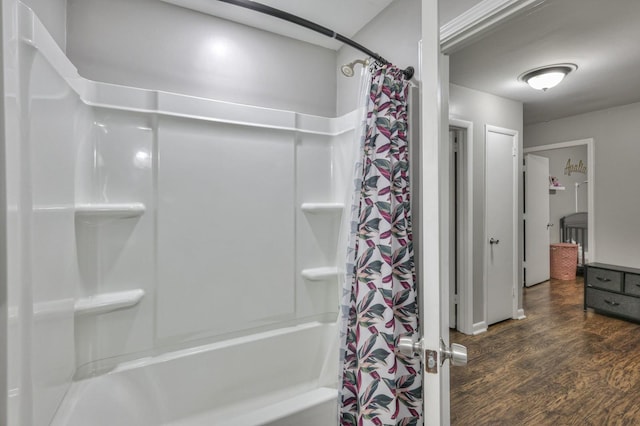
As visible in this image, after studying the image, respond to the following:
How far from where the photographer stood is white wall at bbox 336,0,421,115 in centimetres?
160

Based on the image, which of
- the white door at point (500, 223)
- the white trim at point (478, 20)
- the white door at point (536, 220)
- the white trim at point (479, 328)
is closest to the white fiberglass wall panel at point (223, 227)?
the white trim at point (478, 20)

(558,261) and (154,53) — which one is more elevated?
(154,53)

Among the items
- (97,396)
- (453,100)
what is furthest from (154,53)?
Answer: (453,100)

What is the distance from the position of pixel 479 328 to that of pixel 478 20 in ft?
8.63

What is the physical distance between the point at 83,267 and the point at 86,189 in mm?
400

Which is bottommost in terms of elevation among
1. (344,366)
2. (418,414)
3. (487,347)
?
(487,347)

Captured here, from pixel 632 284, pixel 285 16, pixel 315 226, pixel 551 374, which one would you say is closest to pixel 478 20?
pixel 285 16

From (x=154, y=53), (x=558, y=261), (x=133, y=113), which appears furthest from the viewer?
(x=558, y=261)

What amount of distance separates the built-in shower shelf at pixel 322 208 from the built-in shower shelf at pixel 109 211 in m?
0.99

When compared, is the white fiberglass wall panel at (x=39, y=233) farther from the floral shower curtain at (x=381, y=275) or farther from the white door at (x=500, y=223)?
the white door at (x=500, y=223)

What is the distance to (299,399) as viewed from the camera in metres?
1.42

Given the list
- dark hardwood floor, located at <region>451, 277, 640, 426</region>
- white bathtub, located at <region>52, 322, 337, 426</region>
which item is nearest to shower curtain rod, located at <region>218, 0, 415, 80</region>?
white bathtub, located at <region>52, 322, 337, 426</region>

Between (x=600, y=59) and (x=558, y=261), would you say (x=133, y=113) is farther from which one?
(x=558, y=261)

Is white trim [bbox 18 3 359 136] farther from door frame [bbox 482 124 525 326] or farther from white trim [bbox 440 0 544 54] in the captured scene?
door frame [bbox 482 124 525 326]
